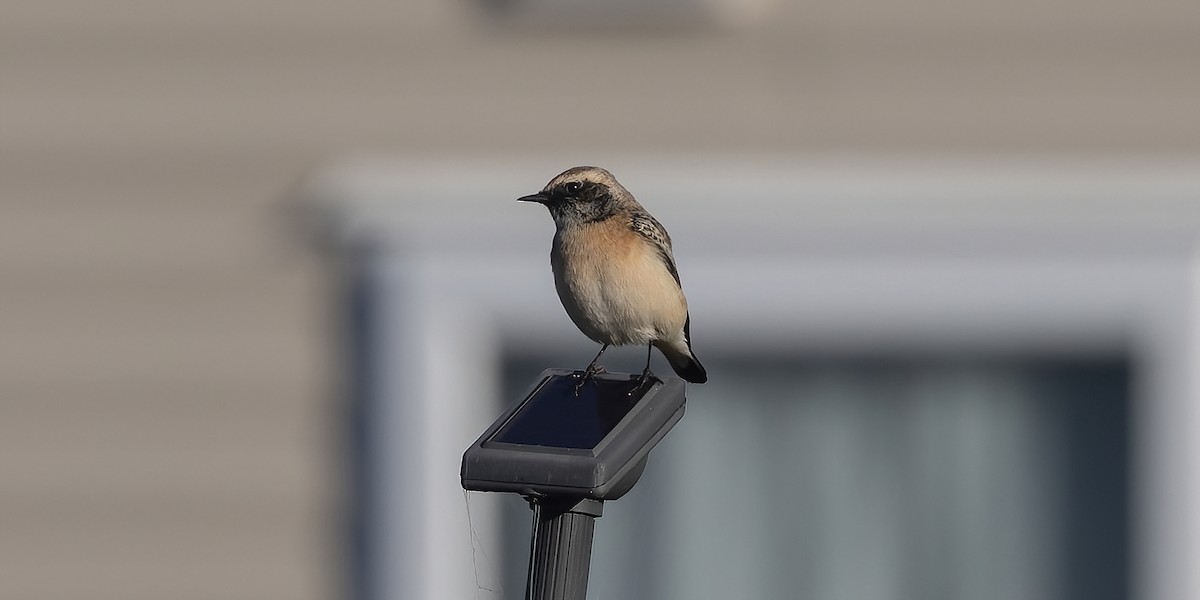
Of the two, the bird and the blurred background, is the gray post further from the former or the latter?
the blurred background

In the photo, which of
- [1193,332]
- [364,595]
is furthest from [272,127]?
[1193,332]

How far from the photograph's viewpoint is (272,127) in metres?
5.81

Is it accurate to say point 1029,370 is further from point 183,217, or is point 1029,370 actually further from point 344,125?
point 183,217

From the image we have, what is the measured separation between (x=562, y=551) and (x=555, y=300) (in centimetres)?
314

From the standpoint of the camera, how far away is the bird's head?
4551 millimetres

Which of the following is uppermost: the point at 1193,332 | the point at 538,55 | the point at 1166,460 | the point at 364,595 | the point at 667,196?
the point at 538,55

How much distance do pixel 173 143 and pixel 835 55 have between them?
216 cm

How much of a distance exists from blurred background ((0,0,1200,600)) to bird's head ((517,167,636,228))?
3.29 ft

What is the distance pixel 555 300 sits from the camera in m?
5.73

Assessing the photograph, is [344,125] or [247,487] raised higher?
[344,125]

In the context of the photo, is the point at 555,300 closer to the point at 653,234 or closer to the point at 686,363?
the point at 686,363

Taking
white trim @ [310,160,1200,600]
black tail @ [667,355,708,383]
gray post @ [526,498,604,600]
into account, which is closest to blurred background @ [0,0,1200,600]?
white trim @ [310,160,1200,600]

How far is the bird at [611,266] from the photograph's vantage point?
428cm

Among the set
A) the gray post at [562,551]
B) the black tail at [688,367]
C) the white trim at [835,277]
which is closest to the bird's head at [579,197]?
the black tail at [688,367]
